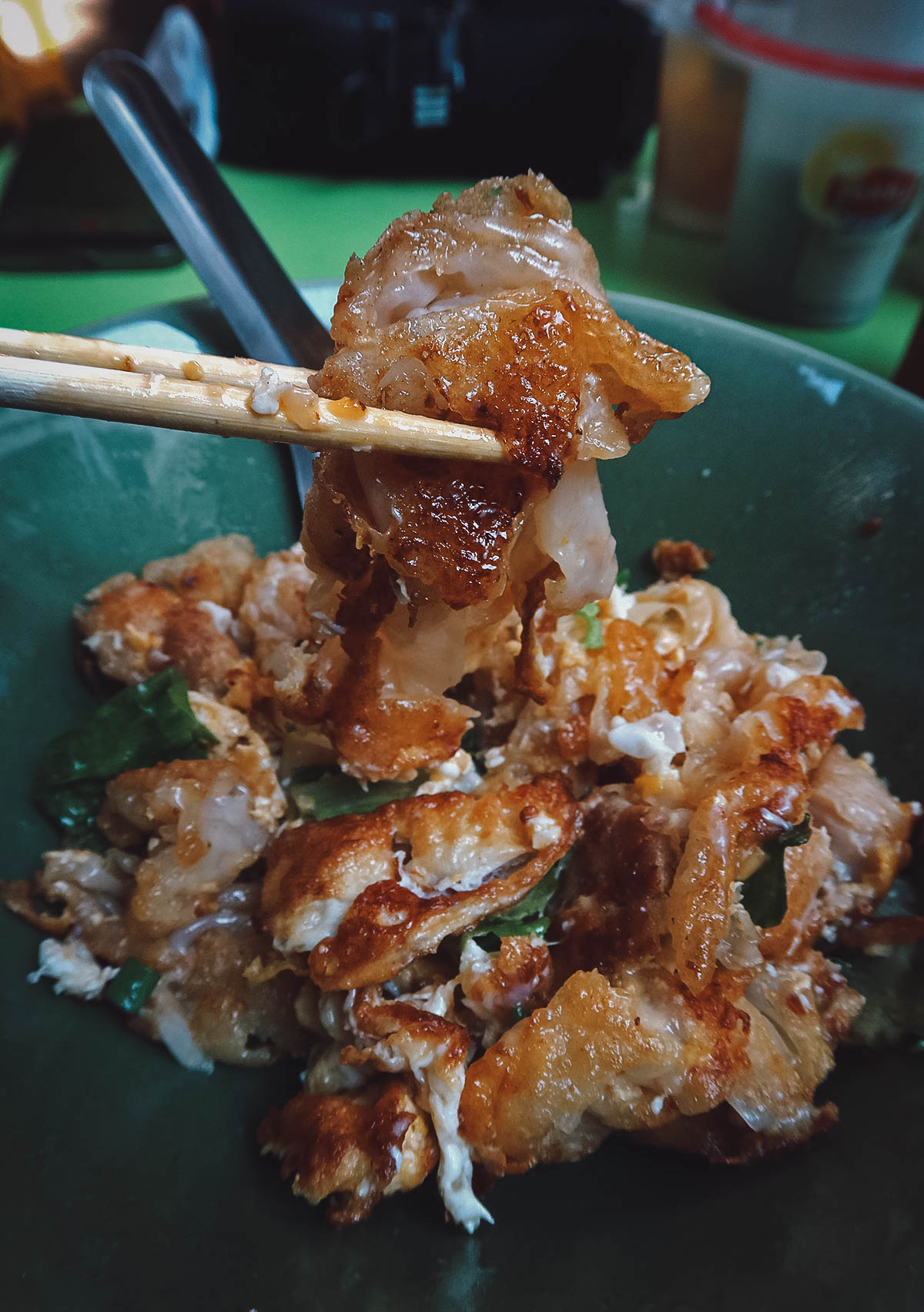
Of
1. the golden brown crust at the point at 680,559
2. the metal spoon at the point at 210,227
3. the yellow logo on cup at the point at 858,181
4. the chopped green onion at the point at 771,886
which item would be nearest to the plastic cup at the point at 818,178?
the yellow logo on cup at the point at 858,181

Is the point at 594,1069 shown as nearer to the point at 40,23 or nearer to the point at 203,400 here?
the point at 203,400

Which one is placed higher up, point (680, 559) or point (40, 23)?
point (40, 23)

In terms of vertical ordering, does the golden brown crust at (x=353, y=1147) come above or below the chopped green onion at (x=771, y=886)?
below

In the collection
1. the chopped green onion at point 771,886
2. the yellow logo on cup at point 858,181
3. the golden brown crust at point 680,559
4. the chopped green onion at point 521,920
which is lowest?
the chopped green onion at point 521,920

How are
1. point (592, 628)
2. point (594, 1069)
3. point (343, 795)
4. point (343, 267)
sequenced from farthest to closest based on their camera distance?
1. point (343, 267)
2. point (592, 628)
3. point (343, 795)
4. point (594, 1069)

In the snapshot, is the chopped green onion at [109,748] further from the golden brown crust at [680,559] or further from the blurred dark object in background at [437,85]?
the blurred dark object in background at [437,85]

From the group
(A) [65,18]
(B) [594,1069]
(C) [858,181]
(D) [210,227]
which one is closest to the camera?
(B) [594,1069]

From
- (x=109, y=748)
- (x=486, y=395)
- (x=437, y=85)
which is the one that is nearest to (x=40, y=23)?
(x=437, y=85)
